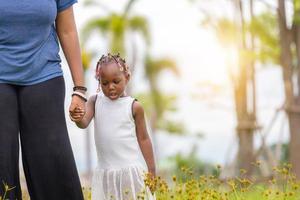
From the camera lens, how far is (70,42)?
4176 mm

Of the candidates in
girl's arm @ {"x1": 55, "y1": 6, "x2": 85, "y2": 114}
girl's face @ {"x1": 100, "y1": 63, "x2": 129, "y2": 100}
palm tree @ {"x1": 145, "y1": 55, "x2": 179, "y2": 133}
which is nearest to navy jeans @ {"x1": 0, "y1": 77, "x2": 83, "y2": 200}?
girl's arm @ {"x1": 55, "y1": 6, "x2": 85, "y2": 114}

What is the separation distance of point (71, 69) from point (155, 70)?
3342 centimetres

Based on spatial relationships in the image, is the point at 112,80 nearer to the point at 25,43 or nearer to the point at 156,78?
the point at 25,43

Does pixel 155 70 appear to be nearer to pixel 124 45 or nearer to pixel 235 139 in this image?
pixel 124 45

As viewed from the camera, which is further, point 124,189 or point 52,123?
point 124,189

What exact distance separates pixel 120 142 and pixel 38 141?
68 cm

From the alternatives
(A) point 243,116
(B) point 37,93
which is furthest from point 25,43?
(A) point 243,116

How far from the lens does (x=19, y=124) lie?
13.2 ft

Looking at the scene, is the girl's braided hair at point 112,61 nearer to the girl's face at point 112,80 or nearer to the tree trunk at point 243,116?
the girl's face at point 112,80

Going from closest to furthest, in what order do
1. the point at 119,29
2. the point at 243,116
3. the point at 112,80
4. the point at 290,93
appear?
the point at 112,80
the point at 290,93
the point at 243,116
the point at 119,29

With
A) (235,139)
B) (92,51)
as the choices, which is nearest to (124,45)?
(92,51)

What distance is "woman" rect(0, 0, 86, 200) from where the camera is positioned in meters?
3.92

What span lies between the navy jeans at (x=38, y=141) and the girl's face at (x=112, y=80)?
1.61 feet

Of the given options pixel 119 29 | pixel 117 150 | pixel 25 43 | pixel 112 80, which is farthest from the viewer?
pixel 119 29
